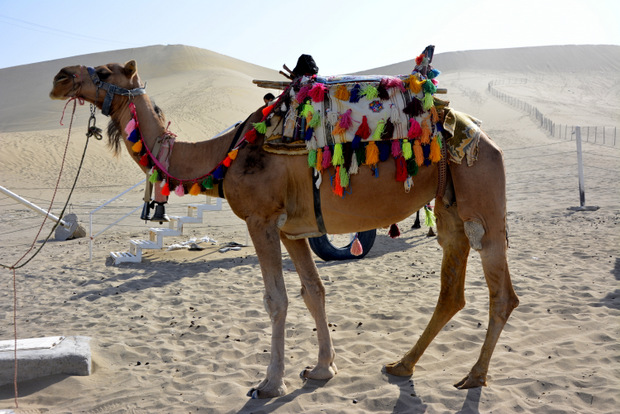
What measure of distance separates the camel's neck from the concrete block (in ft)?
6.14

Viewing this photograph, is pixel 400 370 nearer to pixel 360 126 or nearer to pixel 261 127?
pixel 360 126

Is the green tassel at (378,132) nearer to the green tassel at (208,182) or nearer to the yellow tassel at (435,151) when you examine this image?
the yellow tassel at (435,151)

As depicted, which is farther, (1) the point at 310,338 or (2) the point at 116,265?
(2) the point at 116,265

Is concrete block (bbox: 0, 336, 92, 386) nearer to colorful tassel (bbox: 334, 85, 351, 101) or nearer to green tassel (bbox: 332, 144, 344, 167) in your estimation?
green tassel (bbox: 332, 144, 344, 167)

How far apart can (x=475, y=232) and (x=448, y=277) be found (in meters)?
0.63

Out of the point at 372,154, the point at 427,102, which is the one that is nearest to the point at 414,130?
the point at 427,102

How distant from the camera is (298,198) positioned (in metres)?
4.31

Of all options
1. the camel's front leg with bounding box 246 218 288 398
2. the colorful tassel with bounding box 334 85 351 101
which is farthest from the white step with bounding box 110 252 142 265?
the colorful tassel with bounding box 334 85 351 101

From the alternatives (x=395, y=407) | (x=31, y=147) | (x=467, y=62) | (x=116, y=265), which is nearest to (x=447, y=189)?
(x=395, y=407)

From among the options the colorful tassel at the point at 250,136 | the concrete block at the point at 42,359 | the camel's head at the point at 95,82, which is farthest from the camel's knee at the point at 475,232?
the concrete block at the point at 42,359

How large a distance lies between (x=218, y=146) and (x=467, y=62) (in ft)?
404

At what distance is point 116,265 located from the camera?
971cm

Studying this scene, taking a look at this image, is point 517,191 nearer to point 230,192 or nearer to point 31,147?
point 230,192

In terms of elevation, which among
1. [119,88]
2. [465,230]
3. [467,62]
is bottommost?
[465,230]
